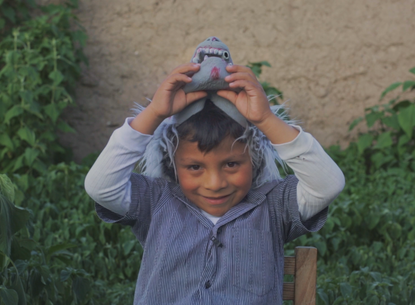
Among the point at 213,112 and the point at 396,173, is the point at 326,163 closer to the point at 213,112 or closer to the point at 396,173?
the point at 213,112

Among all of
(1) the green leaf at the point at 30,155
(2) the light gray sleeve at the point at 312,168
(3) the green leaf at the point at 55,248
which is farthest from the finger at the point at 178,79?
(1) the green leaf at the point at 30,155

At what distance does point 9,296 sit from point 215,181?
787 mm

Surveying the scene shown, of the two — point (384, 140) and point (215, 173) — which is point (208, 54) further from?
point (384, 140)

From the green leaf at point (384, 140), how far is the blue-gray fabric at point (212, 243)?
330 centimetres

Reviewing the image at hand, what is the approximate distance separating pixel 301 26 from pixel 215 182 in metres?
3.86

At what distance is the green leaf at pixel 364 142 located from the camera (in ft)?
16.9

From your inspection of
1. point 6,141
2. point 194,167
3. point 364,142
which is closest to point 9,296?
point 194,167

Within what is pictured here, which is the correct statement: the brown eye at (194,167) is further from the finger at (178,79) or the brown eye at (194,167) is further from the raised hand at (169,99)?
the finger at (178,79)

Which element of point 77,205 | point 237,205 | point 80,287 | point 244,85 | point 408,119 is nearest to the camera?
point 244,85

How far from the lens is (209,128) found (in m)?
1.91

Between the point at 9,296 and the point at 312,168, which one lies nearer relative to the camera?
the point at 312,168

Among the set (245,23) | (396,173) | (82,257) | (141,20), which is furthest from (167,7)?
(82,257)

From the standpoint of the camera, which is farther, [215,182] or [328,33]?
[328,33]

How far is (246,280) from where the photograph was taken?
188 centimetres
